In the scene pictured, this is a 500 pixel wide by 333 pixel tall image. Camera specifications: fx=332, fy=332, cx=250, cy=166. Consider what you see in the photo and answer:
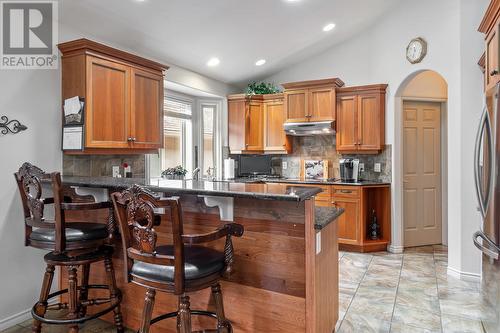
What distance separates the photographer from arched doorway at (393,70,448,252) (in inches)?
197

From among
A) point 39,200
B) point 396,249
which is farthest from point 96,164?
point 396,249

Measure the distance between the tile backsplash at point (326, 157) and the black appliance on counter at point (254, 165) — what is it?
0.66 feet

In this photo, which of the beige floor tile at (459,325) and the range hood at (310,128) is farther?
the range hood at (310,128)

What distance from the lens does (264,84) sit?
598 cm

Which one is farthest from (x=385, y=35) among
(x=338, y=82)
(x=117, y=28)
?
(x=117, y=28)

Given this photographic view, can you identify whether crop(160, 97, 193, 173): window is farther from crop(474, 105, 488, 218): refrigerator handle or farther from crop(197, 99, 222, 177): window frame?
crop(474, 105, 488, 218): refrigerator handle

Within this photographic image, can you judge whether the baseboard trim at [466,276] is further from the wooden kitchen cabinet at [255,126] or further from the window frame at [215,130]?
the window frame at [215,130]

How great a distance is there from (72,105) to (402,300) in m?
3.45

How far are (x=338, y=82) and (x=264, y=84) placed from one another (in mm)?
1415

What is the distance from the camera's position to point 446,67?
159 inches

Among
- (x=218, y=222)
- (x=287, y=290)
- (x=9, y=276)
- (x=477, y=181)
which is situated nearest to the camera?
(x=287, y=290)

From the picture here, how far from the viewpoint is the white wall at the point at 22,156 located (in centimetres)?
260

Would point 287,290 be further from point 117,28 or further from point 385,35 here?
point 385,35

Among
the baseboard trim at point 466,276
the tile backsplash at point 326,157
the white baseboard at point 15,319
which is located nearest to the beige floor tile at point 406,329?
the baseboard trim at point 466,276
